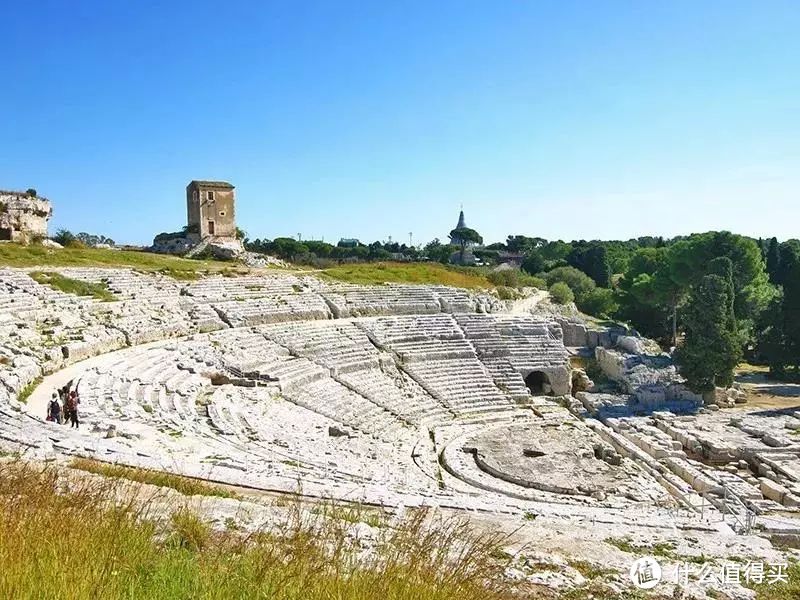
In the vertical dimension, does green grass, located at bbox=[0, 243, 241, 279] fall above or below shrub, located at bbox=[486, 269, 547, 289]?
above

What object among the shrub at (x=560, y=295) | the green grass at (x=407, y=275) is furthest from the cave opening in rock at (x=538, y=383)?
the shrub at (x=560, y=295)

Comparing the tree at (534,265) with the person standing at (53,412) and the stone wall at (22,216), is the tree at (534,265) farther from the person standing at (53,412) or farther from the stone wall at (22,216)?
the person standing at (53,412)

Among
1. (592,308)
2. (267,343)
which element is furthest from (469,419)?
(592,308)

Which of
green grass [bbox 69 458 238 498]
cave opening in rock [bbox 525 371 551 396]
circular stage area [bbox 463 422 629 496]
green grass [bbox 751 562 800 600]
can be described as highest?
green grass [bbox 69 458 238 498]

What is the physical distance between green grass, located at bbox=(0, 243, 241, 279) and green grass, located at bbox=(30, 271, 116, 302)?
93.6 inches

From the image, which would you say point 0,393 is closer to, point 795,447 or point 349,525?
point 349,525

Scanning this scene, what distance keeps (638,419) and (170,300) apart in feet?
57.2

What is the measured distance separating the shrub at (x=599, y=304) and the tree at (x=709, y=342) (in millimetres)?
17591

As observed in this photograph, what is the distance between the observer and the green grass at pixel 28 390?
37.0ft

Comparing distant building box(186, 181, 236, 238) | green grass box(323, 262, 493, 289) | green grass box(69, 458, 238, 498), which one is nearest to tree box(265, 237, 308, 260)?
distant building box(186, 181, 236, 238)

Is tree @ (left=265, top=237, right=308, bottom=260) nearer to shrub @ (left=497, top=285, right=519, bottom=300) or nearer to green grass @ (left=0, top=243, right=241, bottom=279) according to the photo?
green grass @ (left=0, top=243, right=241, bottom=279)

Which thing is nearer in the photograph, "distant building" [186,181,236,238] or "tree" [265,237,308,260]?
"distant building" [186,181,236,238]

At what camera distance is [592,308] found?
41.8 metres

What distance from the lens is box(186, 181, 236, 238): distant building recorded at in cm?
3859
